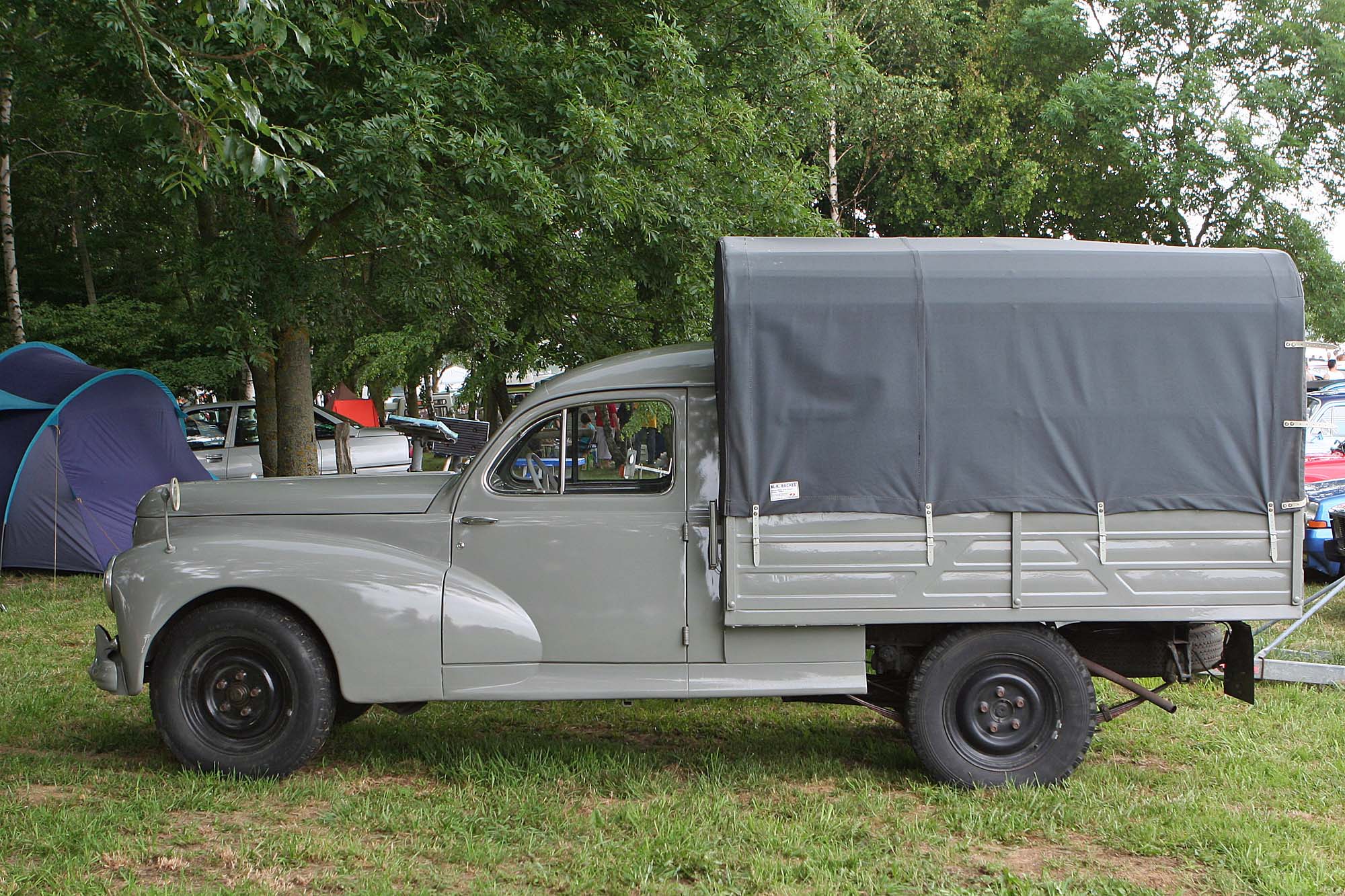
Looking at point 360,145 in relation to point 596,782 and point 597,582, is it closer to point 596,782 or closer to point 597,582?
point 597,582

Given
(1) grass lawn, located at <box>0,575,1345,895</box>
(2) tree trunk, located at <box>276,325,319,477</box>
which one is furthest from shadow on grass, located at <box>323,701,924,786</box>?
(2) tree trunk, located at <box>276,325,319,477</box>

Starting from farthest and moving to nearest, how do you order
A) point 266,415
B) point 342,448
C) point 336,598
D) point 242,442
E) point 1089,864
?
point 242,442, point 342,448, point 266,415, point 336,598, point 1089,864

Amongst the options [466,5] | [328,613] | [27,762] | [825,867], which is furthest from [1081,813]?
[466,5]

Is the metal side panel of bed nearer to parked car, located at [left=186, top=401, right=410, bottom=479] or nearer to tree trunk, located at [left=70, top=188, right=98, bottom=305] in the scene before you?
parked car, located at [left=186, top=401, right=410, bottom=479]

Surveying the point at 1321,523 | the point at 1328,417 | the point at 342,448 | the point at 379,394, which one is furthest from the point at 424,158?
the point at 379,394

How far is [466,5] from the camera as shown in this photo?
10.5 m

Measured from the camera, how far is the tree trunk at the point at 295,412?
41.5ft

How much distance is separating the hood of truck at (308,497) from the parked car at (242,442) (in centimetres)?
993

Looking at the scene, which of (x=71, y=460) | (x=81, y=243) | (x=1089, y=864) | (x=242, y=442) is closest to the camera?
(x=1089, y=864)

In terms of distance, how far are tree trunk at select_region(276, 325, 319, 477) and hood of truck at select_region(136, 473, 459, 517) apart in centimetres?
679

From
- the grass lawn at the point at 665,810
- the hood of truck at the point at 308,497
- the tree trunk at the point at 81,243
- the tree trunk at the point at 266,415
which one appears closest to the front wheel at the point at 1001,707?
the grass lawn at the point at 665,810

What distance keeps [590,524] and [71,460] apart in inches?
334

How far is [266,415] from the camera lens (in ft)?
50.0

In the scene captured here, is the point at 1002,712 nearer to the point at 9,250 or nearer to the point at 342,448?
the point at 342,448
